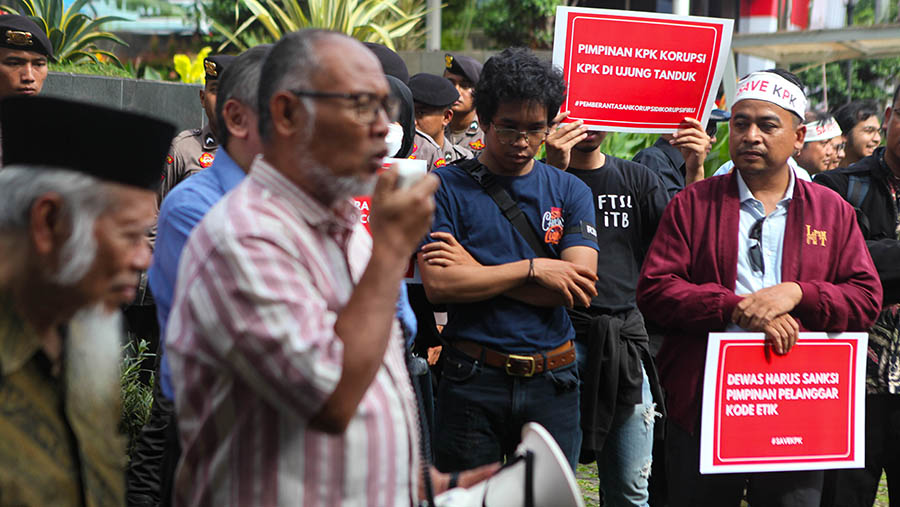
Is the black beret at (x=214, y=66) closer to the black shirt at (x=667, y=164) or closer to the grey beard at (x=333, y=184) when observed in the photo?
the black shirt at (x=667, y=164)

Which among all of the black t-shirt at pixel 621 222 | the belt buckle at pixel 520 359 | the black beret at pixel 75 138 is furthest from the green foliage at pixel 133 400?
the black beret at pixel 75 138

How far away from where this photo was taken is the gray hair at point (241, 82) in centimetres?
268

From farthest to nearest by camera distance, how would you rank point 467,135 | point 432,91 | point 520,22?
point 520,22
point 467,135
point 432,91

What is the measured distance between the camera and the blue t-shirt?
3779 millimetres

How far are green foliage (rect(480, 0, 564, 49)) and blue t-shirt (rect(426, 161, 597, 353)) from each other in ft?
55.0

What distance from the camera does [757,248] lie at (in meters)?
4.00

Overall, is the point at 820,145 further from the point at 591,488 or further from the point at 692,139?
the point at 692,139

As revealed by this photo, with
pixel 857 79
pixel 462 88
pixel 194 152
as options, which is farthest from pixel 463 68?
pixel 857 79

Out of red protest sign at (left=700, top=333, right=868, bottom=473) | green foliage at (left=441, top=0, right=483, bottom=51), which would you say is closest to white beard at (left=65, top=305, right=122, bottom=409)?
red protest sign at (left=700, top=333, right=868, bottom=473)

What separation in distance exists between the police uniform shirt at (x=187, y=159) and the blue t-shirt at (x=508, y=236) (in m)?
1.78

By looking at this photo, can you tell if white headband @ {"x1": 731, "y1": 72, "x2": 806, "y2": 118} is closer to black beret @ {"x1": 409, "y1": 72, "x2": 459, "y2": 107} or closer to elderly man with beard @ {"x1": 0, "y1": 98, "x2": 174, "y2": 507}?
black beret @ {"x1": 409, "y1": 72, "x2": 459, "y2": 107}

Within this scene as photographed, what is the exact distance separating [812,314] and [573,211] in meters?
0.99

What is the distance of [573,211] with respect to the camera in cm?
395

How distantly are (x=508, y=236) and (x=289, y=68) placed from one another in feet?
6.38
